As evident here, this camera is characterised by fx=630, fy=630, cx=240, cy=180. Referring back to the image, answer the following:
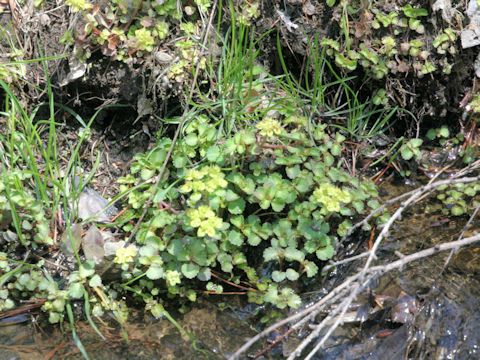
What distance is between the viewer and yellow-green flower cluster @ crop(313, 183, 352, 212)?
3.13 meters

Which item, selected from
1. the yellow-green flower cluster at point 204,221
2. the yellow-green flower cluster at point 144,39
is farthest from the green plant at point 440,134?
the yellow-green flower cluster at point 144,39

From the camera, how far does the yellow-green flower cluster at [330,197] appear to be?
3.13 metres

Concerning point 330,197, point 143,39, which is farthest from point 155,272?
point 143,39

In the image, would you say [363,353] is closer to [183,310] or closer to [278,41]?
[183,310]

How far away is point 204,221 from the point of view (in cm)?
302

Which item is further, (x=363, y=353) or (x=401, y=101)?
(x=401, y=101)

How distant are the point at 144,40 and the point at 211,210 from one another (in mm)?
1122

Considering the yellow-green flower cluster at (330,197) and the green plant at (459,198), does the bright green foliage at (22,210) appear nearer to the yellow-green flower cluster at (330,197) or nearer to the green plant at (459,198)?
the yellow-green flower cluster at (330,197)

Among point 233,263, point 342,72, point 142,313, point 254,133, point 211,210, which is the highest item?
point 342,72

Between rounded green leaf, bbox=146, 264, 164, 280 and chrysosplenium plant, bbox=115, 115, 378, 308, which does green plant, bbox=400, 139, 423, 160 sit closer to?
chrysosplenium plant, bbox=115, 115, 378, 308

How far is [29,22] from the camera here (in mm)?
3770

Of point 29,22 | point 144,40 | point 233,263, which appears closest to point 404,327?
point 233,263

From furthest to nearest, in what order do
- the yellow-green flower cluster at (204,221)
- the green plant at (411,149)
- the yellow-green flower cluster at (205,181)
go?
the green plant at (411,149)
the yellow-green flower cluster at (205,181)
the yellow-green flower cluster at (204,221)

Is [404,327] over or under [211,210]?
under
